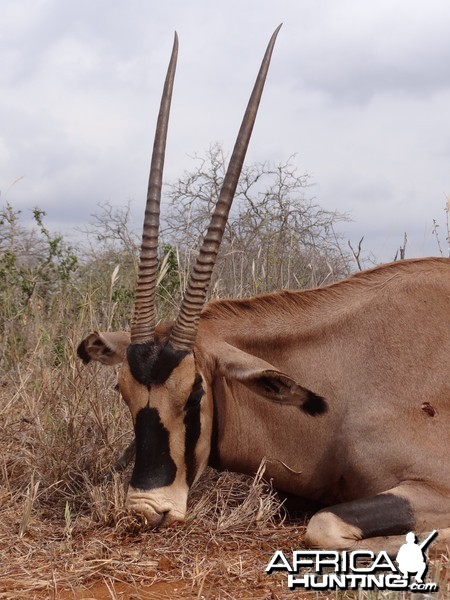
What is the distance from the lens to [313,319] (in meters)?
5.88

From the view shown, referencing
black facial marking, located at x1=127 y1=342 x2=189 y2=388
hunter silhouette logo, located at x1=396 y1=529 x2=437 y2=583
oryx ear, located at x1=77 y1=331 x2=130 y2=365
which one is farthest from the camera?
oryx ear, located at x1=77 y1=331 x2=130 y2=365

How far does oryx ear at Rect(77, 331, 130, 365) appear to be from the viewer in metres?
6.02

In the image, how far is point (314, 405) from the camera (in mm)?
4969

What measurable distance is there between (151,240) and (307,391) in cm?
151

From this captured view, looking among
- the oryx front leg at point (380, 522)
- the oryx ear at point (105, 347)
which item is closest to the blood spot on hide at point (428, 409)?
the oryx front leg at point (380, 522)

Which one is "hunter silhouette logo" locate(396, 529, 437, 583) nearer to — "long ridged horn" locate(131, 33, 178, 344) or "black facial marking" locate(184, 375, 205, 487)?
"black facial marking" locate(184, 375, 205, 487)

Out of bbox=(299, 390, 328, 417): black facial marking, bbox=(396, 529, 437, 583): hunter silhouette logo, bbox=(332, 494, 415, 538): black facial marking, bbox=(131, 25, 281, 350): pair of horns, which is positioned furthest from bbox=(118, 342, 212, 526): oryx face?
bbox=(396, 529, 437, 583): hunter silhouette logo

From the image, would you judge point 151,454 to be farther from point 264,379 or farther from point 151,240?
point 151,240

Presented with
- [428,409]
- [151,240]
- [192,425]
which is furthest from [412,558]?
[151,240]

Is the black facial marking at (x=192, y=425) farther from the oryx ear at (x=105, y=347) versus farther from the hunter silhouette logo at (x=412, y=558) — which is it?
the hunter silhouette logo at (x=412, y=558)

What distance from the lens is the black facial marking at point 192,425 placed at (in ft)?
17.1

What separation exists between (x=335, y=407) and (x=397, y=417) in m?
0.42

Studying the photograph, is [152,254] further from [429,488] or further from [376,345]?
[429,488]

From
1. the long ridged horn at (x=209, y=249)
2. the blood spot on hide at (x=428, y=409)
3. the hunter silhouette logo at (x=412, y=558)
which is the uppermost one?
the long ridged horn at (x=209, y=249)
